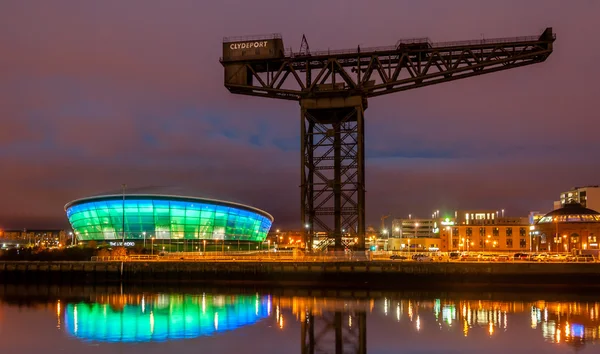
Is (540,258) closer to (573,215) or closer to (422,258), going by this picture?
(422,258)

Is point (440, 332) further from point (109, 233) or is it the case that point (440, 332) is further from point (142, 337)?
point (109, 233)

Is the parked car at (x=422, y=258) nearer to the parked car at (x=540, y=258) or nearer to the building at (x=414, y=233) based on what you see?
the parked car at (x=540, y=258)

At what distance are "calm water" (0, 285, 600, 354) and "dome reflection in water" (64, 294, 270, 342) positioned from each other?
0.07 meters

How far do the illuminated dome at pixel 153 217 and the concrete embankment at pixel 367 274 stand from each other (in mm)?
29411

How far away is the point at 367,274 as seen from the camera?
2493 inches

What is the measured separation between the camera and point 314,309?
1855 inches

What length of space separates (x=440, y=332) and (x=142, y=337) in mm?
17955

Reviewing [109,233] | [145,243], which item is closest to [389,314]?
[145,243]

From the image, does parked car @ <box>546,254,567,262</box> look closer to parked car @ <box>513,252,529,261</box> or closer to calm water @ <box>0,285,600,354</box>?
parked car @ <box>513,252,529,261</box>

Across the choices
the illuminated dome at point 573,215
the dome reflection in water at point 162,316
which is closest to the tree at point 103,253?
the dome reflection in water at point 162,316

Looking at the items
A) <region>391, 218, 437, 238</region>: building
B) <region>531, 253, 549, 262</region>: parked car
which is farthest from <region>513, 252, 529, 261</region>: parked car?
<region>391, 218, 437, 238</region>: building

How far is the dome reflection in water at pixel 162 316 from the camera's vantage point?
3853cm

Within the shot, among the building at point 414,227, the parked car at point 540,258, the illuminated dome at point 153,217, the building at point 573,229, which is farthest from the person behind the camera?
the building at point 414,227

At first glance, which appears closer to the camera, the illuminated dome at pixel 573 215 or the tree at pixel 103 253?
the tree at pixel 103 253
